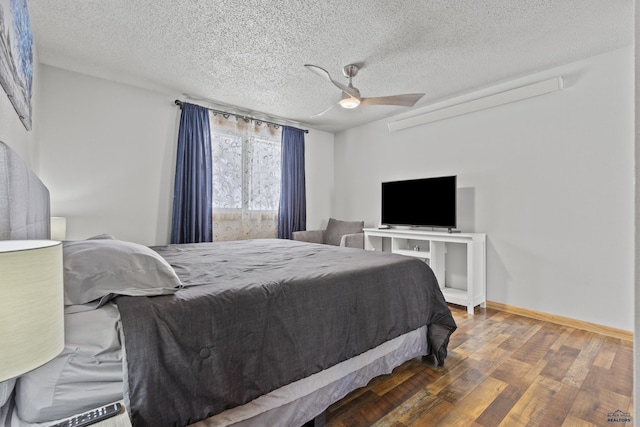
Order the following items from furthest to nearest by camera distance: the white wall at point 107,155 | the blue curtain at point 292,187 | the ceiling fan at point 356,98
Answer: the blue curtain at point 292,187 → the white wall at point 107,155 → the ceiling fan at point 356,98

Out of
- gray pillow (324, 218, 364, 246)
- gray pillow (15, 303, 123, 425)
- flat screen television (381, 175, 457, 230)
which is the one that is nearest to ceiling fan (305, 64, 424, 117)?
flat screen television (381, 175, 457, 230)

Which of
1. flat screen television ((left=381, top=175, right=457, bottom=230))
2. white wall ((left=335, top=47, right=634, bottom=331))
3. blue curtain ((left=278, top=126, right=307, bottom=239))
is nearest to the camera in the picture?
white wall ((left=335, top=47, right=634, bottom=331))

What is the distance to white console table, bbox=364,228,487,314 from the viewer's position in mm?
3203

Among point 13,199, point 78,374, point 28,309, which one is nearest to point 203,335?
point 78,374

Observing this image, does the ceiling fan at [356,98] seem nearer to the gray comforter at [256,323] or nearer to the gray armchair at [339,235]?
the gray comforter at [256,323]

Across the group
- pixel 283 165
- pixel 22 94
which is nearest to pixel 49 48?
pixel 22 94

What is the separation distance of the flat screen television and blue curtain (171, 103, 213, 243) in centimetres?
250

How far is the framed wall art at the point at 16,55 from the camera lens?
1.34 metres

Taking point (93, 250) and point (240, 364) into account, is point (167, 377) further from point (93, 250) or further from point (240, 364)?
point (93, 250)

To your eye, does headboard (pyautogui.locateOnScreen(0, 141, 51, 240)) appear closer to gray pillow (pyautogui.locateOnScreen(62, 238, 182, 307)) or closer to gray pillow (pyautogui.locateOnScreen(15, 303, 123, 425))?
gray pillow (pyautogui.locateOnScreen(62, 238, 182, 307))

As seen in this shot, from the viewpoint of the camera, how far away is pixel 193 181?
368cm

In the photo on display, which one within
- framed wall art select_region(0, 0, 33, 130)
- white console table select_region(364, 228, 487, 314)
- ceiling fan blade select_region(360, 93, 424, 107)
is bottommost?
white console table select_region(364, 228, 487, 314)

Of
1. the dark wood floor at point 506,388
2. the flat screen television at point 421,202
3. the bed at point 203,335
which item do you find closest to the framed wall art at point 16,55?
the bed at point 203,335

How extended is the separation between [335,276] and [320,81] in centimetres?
244
